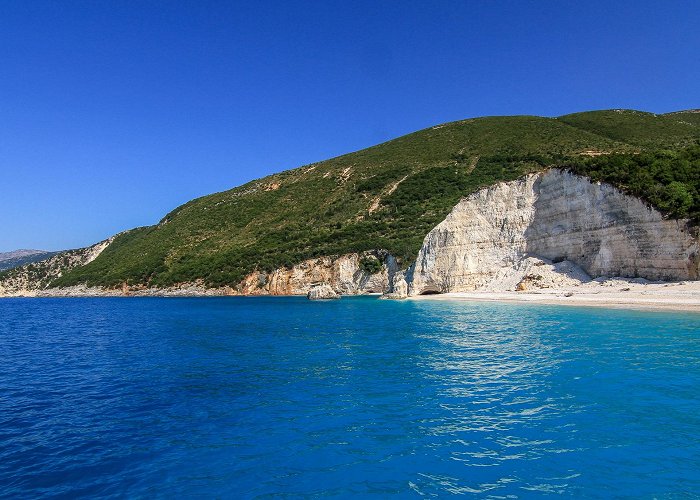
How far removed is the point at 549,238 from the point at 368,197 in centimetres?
5169

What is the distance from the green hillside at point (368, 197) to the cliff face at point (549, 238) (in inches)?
685

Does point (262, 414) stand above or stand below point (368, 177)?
below

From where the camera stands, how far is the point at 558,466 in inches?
276

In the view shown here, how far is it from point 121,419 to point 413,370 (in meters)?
8.32

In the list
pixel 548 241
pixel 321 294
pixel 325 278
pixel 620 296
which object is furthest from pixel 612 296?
pixel 325 278

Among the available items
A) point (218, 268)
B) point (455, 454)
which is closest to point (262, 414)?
point (455, 454)

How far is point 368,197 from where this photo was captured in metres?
90.2

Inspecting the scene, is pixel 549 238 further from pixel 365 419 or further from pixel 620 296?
pixel 365 419

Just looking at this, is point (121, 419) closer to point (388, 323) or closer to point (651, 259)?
point (388, 323)

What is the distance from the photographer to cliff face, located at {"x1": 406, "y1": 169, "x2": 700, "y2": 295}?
31250 millimetres

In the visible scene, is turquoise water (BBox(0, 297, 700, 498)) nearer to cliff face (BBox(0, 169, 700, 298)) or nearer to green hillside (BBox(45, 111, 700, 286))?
cliff face (BBox(0, 169, 700, 298))

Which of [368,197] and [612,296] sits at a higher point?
[368,197]

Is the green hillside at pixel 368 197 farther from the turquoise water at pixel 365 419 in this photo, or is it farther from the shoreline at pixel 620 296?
the turquoise water at pixel 365 419

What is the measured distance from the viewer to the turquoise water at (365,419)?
6.74 m
